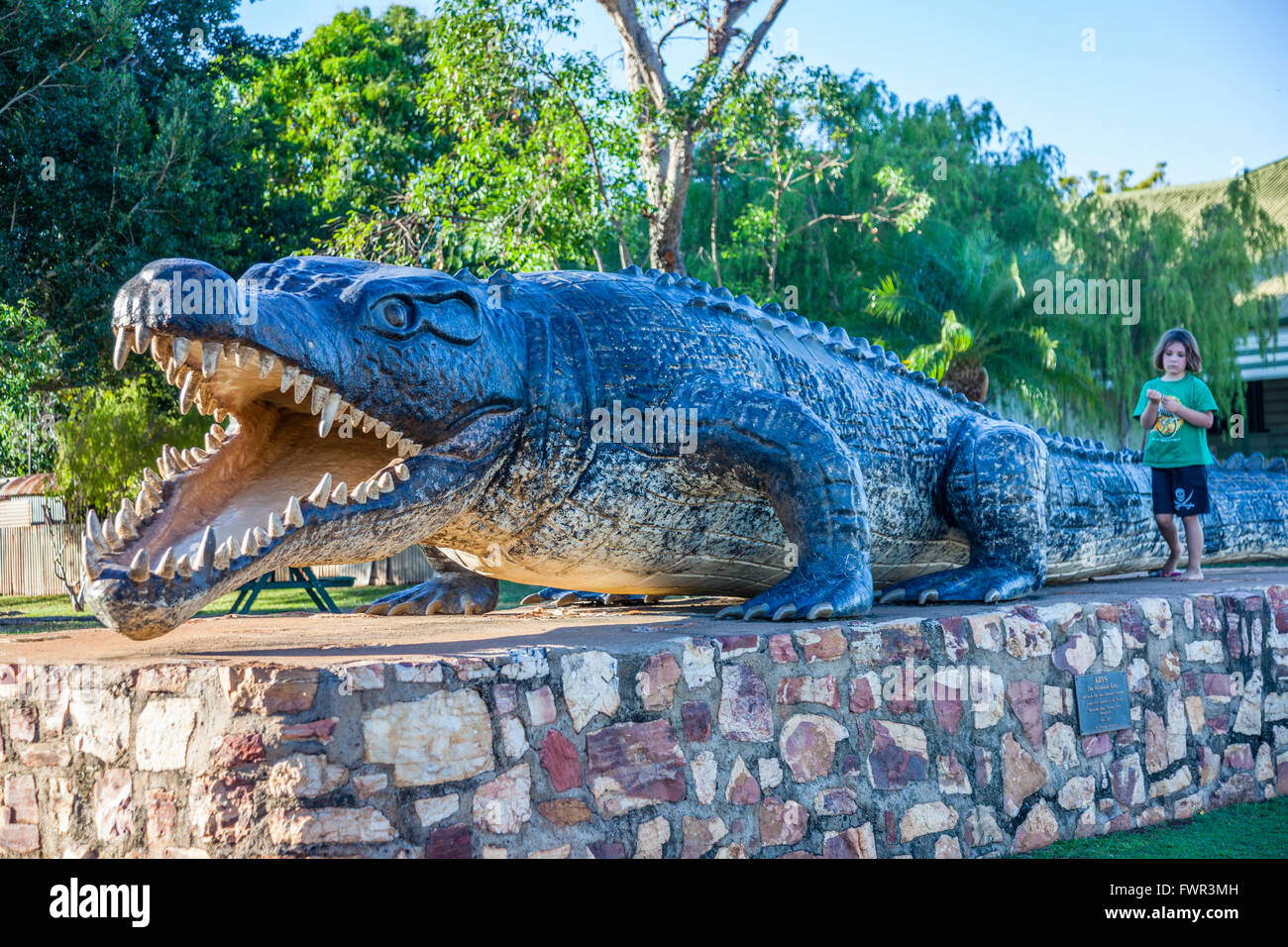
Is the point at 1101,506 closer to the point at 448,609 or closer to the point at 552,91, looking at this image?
the point at 448,609

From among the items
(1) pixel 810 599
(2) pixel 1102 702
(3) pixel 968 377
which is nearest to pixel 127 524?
(1) pixel 810 599

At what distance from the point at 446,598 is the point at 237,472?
152cm

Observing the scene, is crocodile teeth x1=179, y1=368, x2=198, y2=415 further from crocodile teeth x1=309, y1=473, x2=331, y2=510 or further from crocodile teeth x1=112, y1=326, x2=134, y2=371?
crocodile teeth x1=309, y1=473, x2=331, y2=510

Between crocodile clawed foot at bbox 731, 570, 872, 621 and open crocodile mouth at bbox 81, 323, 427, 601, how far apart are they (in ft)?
4.11

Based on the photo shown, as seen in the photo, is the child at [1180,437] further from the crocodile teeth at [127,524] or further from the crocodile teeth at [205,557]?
the crocodile teeth at [127,524]

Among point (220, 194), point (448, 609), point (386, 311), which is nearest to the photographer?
point (386, 311)

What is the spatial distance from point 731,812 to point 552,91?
446 inches

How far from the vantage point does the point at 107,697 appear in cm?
297

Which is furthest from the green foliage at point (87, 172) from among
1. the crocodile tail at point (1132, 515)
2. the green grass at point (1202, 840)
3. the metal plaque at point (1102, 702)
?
the green grass at point (1202, 840)

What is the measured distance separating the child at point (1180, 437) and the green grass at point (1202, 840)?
1832 millimetres

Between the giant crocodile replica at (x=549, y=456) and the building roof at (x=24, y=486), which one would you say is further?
the building roof at (x=24, y=486)

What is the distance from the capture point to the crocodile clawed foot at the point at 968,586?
4.70 m
